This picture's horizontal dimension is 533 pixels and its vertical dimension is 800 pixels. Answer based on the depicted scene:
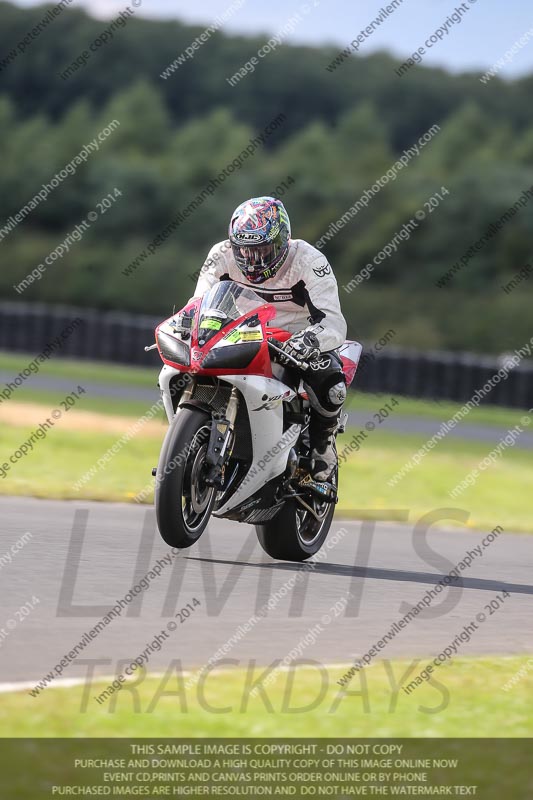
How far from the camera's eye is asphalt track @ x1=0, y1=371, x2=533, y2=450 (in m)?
21.7

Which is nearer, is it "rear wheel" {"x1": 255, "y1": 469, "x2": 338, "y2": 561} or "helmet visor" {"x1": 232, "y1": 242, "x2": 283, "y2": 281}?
"helmet visor" {"x1": 232, "y1": 242, "x2": 283, "y2": 281}

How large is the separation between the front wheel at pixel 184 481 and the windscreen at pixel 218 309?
1.53ft

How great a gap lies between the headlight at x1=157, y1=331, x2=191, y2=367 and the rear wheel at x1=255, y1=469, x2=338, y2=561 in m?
1.15

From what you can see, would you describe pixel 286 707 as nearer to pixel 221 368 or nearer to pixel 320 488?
pixel 221 368

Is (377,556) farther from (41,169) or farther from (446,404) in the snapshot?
(41,169)

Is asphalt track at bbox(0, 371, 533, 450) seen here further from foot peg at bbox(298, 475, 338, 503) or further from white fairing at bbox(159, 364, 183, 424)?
white fairing at bbox(159, 364, 183, 424)

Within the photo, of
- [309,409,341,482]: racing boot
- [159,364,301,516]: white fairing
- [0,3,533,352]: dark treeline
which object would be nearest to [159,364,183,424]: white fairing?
[159,364,301,516]: white fairing

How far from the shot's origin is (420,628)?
257 inches

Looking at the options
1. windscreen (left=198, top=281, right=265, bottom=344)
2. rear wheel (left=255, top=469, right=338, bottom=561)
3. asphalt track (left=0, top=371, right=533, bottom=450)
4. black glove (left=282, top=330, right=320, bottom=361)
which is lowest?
asphalt track (left=0, top=371, right=533, bottom=450)

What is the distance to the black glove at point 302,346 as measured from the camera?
7.70 meters

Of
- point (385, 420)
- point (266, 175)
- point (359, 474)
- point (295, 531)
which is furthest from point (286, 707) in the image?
point (266, 175)

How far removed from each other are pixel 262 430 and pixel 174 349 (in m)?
0.64
